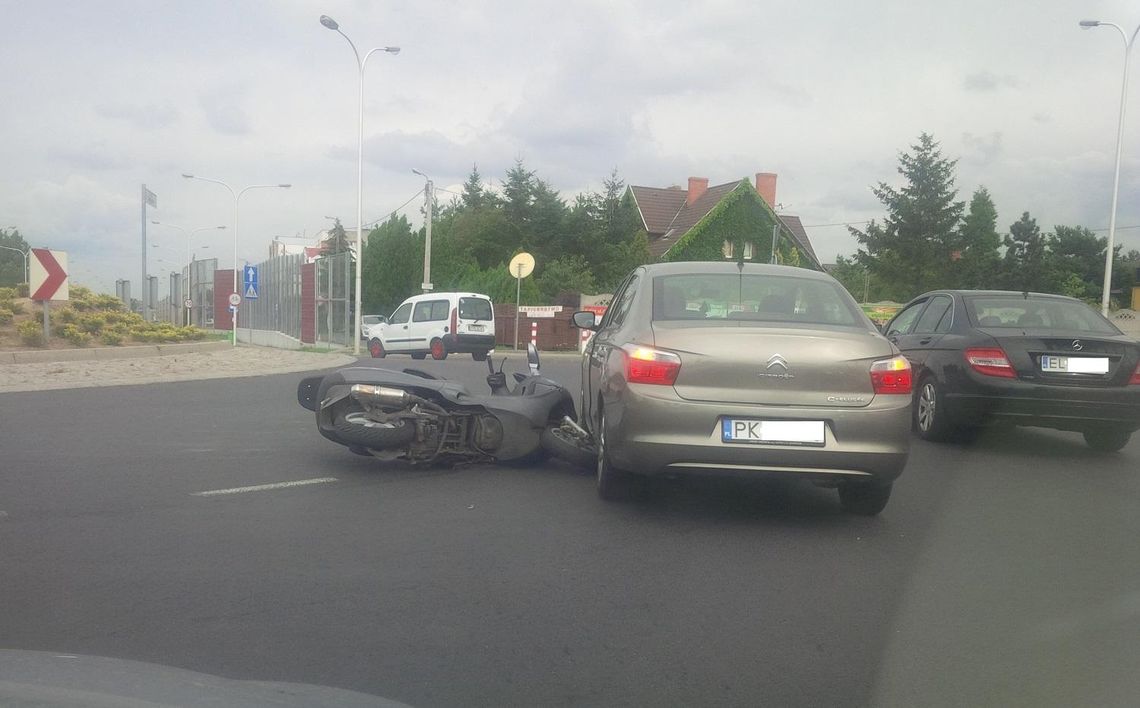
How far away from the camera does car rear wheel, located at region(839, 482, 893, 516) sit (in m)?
6.27


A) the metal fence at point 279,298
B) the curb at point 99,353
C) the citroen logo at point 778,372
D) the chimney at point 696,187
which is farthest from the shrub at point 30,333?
the chimney at point 696,187

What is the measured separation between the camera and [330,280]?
1229 inches

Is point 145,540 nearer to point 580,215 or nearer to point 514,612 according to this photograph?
point 514,612

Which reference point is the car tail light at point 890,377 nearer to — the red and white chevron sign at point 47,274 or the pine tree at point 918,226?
the red and white chevron sign at point 47,274

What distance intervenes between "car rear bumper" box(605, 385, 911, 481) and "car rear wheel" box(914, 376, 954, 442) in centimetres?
417

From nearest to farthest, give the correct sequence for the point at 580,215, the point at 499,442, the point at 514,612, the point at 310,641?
1. the point at 310,641
2. the point at 514,612
3. the point at 499,442
4. the point at 580,215

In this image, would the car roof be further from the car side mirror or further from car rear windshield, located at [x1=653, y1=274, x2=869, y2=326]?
the car side mirror

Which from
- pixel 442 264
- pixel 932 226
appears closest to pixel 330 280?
pixel 442 264

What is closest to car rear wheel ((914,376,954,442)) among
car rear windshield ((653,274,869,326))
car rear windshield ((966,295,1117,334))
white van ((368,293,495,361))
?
car rear windshield ((966,295,1117,334))

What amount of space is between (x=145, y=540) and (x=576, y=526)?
2.30 m

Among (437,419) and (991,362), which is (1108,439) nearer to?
(991,362)

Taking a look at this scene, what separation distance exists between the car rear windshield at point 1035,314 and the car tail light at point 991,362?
521 mm

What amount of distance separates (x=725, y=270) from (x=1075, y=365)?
3826 mm

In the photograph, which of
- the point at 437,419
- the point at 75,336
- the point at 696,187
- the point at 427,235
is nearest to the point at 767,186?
the point at 696,187
